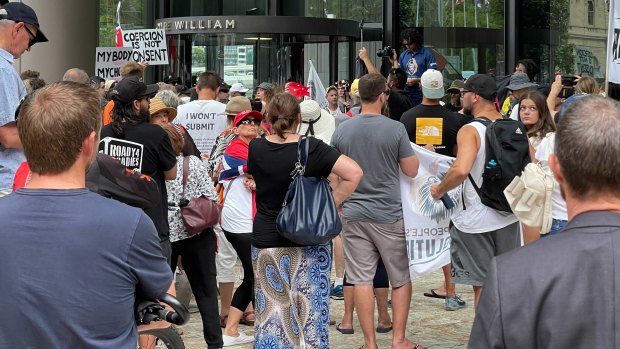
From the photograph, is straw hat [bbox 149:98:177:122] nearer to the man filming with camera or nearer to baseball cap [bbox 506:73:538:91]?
baseball cap [bbox 506:73:538:91]

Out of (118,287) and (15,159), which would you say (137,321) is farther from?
(15,159)

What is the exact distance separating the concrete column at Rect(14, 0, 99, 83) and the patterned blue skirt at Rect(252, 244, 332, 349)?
45.1 feet

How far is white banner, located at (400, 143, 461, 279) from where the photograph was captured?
7867 millimetres

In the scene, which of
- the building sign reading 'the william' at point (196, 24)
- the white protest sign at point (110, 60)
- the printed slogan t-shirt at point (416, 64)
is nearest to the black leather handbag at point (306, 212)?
the printed slogan t-shirt at point (416, 64)

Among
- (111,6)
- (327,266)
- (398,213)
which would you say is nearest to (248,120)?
(398,213)

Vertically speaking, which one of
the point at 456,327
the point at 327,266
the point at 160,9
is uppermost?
the point at 160,9

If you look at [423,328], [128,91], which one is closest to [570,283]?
[128,91]

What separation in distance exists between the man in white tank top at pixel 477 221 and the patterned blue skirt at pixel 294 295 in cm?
128

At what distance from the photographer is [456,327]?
29.0ft

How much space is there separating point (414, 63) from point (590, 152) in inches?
425

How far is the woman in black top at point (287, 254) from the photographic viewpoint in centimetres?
668

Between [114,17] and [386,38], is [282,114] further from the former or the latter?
[114,17]

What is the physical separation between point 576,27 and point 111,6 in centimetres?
1180

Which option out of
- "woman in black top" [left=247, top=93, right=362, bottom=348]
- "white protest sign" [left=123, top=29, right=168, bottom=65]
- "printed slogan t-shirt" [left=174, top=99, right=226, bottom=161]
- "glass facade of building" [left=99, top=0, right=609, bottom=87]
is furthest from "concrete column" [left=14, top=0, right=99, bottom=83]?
"woman in black top" [left=247, top=93, right=362, bottom=348]
